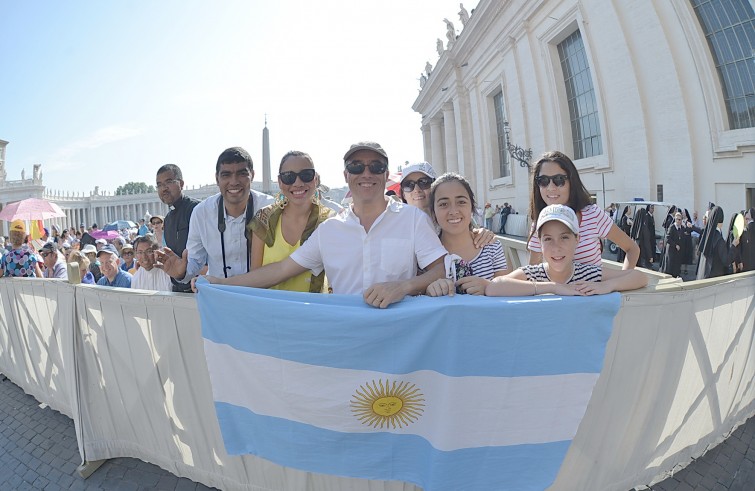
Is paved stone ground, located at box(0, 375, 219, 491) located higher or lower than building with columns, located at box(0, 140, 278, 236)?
lower

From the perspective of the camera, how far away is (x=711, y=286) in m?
2.46

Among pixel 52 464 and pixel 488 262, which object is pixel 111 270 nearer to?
pixel 52 464

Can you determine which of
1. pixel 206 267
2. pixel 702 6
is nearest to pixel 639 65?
pixel 702 6

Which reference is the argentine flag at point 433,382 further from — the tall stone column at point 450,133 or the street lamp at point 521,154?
the tall stone column at point 450,133

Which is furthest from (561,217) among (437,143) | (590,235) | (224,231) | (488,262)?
(437,143)

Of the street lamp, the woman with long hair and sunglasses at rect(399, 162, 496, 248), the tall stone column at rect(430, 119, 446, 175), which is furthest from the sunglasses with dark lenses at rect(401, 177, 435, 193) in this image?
the tall stone column at rect(430, 119, 446, 175)

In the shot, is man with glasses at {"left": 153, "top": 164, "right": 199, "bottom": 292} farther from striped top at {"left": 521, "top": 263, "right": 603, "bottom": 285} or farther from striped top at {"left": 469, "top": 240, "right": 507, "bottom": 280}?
striped top at {"left": 521, "top": 263, "right": 603, "bottom": 285}

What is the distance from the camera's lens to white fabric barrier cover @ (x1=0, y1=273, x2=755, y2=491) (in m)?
2.22

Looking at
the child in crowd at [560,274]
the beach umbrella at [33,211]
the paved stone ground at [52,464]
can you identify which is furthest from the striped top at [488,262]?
the beach umbrella at [33,211]

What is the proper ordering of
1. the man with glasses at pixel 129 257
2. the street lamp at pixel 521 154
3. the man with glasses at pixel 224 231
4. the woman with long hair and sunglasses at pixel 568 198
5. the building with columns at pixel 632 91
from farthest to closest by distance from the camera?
the street lamp at pixel 521 154 < the building with columns at pixel 632 91 < the man with glasses at pixel 129 257 < the man with glasses at pixel 224 231 < the woman with long hair and sunglasses at pixel 568 198

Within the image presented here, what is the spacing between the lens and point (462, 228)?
8.84 feet

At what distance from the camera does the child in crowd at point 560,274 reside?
2.08 metres

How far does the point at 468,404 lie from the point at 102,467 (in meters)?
2.93

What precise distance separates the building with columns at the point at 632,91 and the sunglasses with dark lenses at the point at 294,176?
49.1 ft
